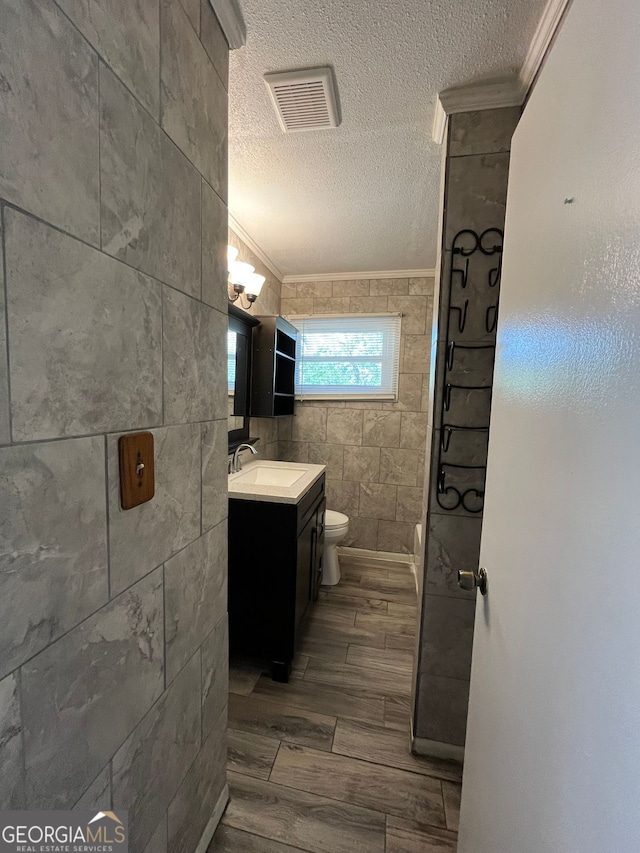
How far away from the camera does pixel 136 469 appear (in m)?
0.68

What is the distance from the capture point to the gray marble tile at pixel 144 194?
1.95 ft

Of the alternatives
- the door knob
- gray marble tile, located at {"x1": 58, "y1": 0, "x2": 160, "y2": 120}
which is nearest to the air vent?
gray marble tile, located at {"x1": 58, "y1": 0, "x2": 160, "y2": 120}

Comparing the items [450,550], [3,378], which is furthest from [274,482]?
[3,378]

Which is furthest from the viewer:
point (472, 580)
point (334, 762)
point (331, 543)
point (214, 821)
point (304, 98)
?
point (331, 543)

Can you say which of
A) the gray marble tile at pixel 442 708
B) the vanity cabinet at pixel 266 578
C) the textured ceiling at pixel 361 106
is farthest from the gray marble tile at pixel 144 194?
the gray marble tile at pixel 442 708

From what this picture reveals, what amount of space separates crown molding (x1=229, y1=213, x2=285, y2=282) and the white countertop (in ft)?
4.97

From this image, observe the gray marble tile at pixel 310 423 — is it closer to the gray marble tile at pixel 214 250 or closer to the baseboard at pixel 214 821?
the gray marble tile at pixel 214 250

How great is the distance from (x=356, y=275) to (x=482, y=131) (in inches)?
69.7

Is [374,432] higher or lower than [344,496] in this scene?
higher

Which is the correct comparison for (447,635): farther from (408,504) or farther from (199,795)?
(408,504)

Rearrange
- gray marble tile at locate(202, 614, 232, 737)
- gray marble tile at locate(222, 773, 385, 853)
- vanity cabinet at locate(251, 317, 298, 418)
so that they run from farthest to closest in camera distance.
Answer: vanity cabinet at locate(251, 317, 298, 418) → gray marble tile at locate(222, 773, 385, 853) → gray marble tile at locate(202, 614, 232, 737)

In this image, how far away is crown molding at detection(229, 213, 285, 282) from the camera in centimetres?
213

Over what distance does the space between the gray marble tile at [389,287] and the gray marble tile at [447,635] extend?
236 centimetres

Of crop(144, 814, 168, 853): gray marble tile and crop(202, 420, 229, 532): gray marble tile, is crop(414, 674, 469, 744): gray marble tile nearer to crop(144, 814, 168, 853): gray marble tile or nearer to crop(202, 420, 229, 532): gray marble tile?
crop(144, 814, 168, 853): gray marble tile
